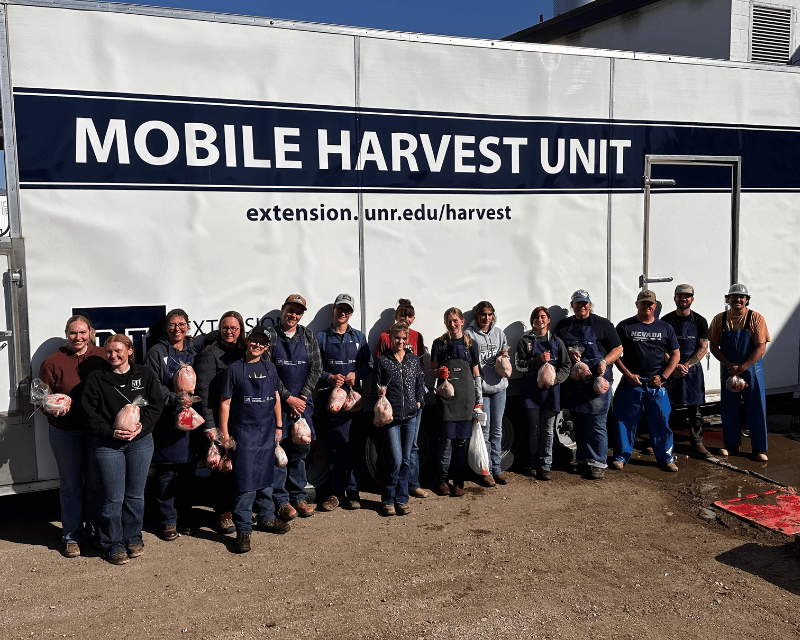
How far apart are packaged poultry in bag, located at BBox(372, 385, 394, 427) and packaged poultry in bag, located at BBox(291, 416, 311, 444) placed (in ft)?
1.73

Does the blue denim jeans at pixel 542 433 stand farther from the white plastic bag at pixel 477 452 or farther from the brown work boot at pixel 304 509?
the brown work boot at pixel 304 509

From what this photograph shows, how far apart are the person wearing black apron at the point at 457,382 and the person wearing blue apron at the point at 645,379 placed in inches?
62.1

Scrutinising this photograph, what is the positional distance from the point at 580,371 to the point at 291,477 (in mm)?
2650

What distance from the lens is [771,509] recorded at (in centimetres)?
590

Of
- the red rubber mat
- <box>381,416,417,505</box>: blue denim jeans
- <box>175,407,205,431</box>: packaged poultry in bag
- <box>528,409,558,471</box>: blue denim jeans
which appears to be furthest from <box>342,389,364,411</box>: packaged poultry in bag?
the red rubber mat

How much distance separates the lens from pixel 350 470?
20.1 feet

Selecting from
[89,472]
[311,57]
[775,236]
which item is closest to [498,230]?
[311,57]

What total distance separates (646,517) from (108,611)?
3907 millimetres

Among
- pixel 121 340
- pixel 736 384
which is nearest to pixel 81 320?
pixel 121 340

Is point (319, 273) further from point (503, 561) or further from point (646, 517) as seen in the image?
point (646, 517)

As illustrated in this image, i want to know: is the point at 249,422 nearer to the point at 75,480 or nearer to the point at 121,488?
the point at 121,488

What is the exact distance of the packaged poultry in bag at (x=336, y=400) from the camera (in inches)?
226

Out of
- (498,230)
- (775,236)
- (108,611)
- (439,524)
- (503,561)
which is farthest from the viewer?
A: (775,236)

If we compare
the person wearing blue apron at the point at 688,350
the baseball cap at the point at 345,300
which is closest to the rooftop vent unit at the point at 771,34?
the person wearing blue apron at the point at 688,350
